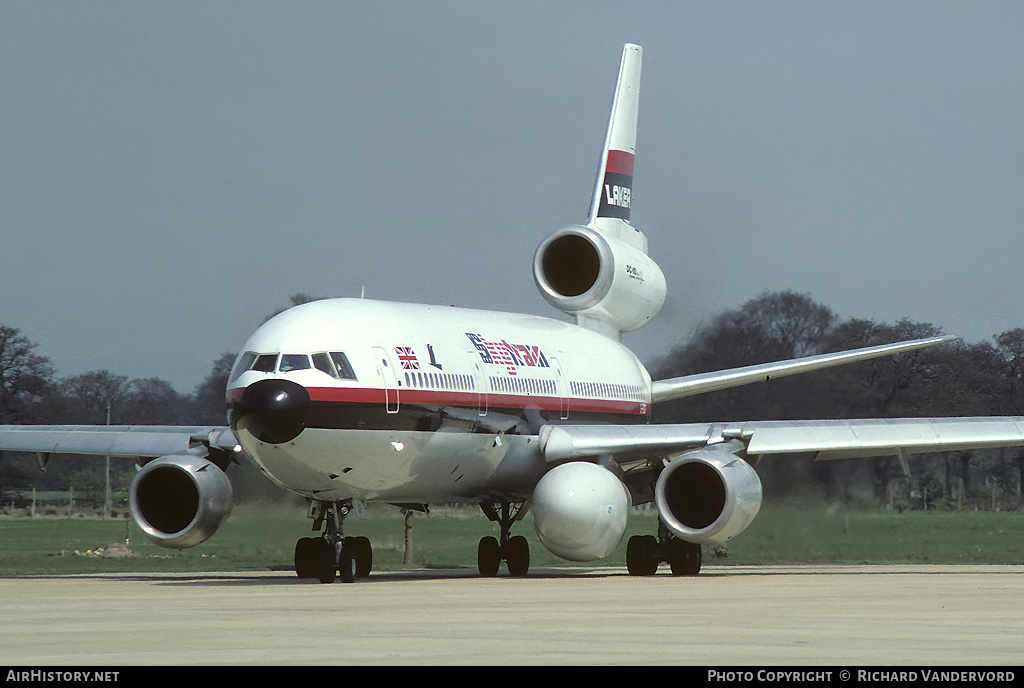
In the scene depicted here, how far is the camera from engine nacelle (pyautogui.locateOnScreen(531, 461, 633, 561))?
22.8 meters

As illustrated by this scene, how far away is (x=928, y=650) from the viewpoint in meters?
11.4

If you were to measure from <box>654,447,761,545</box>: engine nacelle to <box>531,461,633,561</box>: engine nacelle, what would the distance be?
2.85ft

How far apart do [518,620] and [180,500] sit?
424 inches

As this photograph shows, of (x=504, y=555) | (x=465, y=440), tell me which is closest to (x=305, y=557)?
(x=465, y=440)

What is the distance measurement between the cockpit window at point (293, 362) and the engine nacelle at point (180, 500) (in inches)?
136

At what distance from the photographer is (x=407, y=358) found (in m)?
22.4

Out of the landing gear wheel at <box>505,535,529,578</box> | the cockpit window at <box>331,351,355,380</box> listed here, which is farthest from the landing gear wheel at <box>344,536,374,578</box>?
the landing gear wheel at <box>505,535,529,578</box>

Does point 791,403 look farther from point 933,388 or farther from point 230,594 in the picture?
point 230,594

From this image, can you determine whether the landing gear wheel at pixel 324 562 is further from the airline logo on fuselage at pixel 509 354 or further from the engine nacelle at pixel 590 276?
the engine nacelle at pixel 590 276

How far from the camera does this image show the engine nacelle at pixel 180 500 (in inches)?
923

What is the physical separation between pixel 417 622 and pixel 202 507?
31.7 feet

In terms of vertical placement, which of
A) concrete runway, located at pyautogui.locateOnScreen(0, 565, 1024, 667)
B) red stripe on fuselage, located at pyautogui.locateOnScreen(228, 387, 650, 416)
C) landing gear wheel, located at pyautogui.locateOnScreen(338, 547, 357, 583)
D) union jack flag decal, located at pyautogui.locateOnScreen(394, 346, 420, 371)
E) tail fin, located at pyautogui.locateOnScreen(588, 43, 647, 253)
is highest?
tail fin, located at pyautogui.locateOnScreen(588, 43, 647, 253)

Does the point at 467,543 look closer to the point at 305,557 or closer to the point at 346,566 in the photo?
the point at 305,557

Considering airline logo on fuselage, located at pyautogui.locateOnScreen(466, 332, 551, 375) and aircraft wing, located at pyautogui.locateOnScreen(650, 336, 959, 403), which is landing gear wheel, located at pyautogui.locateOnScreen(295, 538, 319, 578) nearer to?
airline logo on fuselage, located at pyautogui.locateOnScreen(466, 332, 551, 375)
